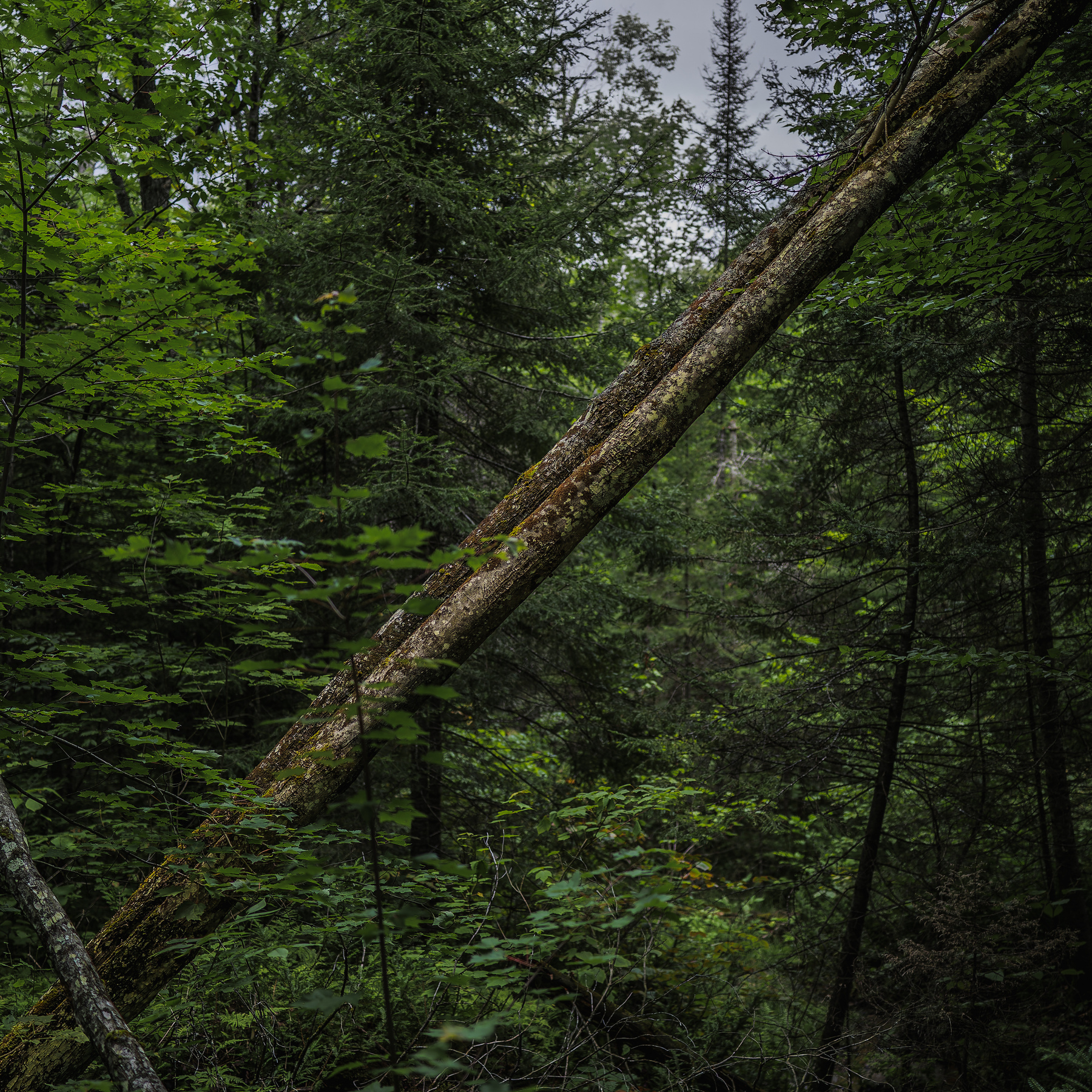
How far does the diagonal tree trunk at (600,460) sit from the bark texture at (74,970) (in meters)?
0.17

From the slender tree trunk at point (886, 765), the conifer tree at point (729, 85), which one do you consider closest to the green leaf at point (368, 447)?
the slender tree trunk at point (886, 765)

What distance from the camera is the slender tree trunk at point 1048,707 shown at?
593cm

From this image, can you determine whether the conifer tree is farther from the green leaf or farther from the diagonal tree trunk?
the green leaf

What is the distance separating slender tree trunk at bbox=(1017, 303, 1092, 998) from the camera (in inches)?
233

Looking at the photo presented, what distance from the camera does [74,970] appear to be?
2420mm

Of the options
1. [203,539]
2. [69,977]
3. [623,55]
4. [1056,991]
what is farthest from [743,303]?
[623,55]

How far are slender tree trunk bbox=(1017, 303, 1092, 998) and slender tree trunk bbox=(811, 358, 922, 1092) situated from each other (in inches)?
36.7

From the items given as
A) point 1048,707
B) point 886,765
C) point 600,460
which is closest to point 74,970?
point 600,460

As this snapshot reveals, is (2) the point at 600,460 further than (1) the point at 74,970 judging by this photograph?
Yes

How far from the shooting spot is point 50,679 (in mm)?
3396

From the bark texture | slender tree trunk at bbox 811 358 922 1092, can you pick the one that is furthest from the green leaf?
slender tree trunk at bbox 811 358 922 1092

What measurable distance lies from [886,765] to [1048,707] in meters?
1.51

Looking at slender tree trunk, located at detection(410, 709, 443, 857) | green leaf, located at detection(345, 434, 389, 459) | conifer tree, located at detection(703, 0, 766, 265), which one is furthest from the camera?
conifer tree, located at detection(703, 0, 766, 265)

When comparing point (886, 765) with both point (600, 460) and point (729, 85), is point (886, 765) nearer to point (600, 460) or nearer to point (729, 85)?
point (600, 460)
